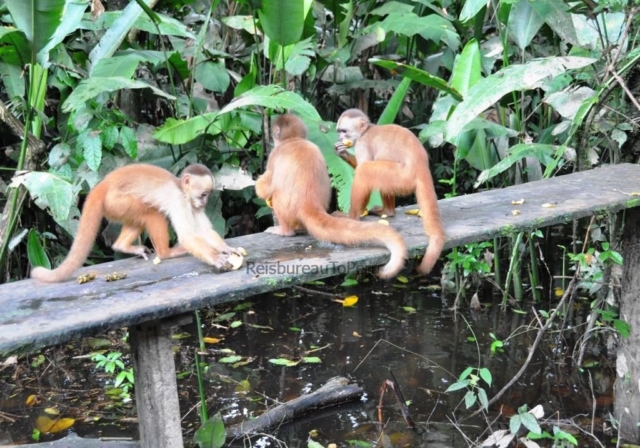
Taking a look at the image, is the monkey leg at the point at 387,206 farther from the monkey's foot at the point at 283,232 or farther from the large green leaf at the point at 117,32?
the large green leaf at the point at 117,32

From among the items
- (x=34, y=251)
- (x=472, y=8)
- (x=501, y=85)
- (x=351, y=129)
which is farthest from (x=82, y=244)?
(x=472, y=8)

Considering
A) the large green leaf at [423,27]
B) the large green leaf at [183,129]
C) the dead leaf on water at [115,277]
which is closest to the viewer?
the dead leaf on water at [115,277]

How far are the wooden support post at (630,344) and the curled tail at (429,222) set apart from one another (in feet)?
4.08

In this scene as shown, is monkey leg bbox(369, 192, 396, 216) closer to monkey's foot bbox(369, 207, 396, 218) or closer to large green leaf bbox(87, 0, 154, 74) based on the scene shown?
monkey's foot bbox(369, 207, 396, 218)

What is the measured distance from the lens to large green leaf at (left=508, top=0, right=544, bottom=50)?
528cm

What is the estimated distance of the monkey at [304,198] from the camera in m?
3.43

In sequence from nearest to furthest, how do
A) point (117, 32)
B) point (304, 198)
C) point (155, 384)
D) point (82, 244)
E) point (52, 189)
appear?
point (155, 384), point (82, 244), point (52, 189), point (304, 198), point (117, 32)

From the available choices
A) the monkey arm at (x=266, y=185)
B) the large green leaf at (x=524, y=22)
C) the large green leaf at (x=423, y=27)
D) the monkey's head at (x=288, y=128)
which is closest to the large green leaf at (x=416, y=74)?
the monkey's head at (x=288, y=128)

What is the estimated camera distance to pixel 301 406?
4594 millimetres

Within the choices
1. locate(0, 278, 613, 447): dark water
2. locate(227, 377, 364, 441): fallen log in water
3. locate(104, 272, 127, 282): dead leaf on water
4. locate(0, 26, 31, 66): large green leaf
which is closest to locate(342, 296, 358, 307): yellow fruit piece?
locate(0, 278, 613, 447): dark water

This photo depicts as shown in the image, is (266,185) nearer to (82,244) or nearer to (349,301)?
(82,244)

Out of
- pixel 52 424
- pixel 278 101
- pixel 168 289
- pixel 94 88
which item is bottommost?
pixel 52 424

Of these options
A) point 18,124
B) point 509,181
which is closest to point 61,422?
point 18,124

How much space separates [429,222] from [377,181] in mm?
475
